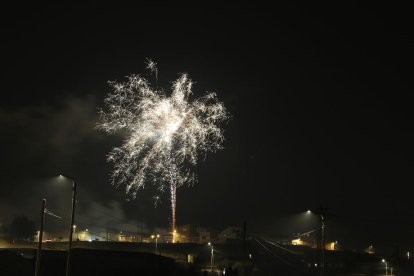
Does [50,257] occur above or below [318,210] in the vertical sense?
below

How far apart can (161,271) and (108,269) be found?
5.68 meters

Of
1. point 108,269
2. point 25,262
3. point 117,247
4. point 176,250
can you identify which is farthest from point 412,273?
point 25,262

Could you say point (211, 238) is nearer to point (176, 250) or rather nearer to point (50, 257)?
point (176, 250)

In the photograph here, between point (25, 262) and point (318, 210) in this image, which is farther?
point (318, 210)

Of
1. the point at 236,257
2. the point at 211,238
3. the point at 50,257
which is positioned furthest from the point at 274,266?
the point at 211,238

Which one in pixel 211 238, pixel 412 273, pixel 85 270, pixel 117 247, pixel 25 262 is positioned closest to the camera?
pixel 25 262

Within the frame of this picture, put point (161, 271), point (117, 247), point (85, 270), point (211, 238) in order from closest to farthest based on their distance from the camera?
1. point (85, 270)
2. point (161, 271)
3. point (117, 247)
4. point (211, 238)

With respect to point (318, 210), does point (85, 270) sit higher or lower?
lower

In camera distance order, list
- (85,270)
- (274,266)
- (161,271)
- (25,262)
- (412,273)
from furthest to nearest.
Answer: (412,273), (274,266), (161,271), (85,270), (25,262)

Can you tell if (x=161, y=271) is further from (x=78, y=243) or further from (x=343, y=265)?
(x=343, y=265)

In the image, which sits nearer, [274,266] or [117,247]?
[274,266]

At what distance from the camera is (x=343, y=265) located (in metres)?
107

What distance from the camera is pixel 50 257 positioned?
5091cm

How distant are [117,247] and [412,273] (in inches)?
2239
